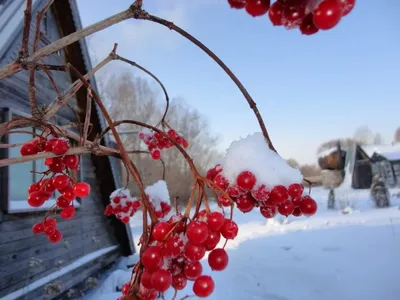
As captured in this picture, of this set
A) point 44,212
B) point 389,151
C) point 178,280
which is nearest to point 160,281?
point 178,280

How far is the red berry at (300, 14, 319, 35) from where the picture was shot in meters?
0.50

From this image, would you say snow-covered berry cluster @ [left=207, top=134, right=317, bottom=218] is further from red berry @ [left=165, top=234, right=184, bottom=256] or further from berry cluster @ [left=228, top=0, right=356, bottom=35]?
berry cluster @ [left=228, top=0, right=356, bottom=35]

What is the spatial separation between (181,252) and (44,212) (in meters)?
3.74

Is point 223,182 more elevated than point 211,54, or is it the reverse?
point 211,54

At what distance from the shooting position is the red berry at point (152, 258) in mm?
586

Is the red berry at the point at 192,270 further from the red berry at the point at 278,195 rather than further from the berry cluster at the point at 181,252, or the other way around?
the red berry at the point at 278,195

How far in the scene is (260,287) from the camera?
4.45 metres

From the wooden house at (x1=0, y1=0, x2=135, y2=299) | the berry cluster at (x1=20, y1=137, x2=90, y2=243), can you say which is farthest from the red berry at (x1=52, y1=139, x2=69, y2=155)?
the wooden house at (x1=0, y1=0, x2=135, y2=299)

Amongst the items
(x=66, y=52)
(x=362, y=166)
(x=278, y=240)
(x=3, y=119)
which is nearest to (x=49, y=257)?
(x=3, y=119)

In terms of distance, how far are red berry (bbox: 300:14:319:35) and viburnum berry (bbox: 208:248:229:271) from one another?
488mm

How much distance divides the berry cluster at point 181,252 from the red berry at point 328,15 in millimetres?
421

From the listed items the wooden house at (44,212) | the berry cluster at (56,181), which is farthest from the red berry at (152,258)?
the wooden house at (44,212)

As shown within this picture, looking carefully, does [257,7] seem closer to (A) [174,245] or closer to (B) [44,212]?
(A) [174,245]

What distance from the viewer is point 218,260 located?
0.70 meters
